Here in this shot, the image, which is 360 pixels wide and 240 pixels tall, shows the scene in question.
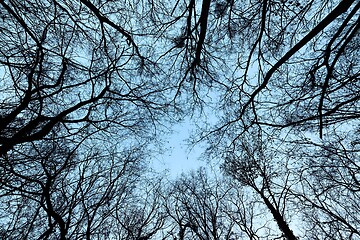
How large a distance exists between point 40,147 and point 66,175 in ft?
3.92

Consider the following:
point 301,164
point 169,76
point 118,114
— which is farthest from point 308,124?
point 118,114

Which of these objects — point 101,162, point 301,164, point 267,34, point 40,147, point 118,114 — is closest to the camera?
point 267,34

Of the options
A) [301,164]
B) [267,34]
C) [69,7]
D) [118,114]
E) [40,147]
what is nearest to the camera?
[69,7]

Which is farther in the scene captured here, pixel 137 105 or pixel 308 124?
pixel 137 105

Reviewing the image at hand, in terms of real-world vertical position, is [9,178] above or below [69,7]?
below

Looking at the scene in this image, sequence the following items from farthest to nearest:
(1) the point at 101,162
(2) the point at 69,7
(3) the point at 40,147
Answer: (1) the point at 101,162
(3) the point at 40,147
(2) the point at 69,7

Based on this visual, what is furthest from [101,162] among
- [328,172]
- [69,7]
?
[328,172]

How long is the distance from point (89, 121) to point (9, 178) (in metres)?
2.22

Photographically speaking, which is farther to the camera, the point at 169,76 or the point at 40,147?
the point at 169,76

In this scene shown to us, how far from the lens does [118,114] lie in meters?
6.26

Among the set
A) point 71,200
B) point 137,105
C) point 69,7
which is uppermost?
point 137,105

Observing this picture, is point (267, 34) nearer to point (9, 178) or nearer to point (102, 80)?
point (102, 80)

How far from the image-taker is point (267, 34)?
4.30m

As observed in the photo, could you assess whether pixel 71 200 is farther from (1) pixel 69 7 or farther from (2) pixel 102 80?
(1) pixel 69 7
